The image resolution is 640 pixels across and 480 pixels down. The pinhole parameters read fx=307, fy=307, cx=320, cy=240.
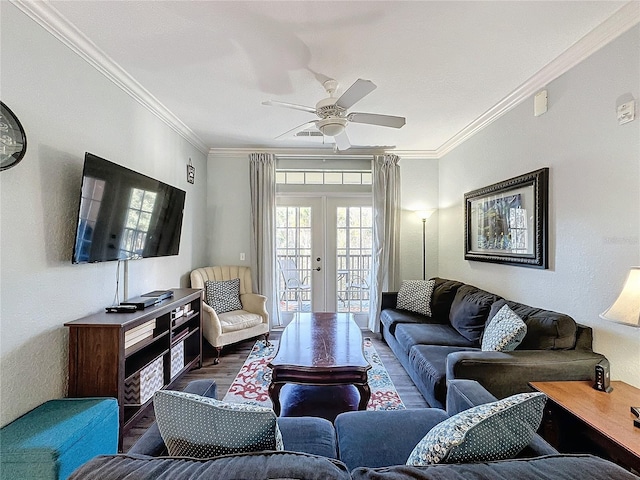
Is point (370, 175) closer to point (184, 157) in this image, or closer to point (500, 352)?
point (184, 157)

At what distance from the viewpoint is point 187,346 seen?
11.4 feet

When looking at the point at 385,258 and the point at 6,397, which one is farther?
the point at 385,258

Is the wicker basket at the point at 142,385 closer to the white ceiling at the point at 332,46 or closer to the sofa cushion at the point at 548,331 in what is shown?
the white ceiling at the point at 332,46

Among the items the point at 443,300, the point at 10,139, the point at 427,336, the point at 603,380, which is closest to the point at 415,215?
the point at 443,300

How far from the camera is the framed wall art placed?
2.58 meters

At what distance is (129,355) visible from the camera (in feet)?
7.30

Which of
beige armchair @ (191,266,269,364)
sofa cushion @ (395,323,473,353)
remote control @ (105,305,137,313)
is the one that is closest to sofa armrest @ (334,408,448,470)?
sofa cushion @ (395,323,473,353)

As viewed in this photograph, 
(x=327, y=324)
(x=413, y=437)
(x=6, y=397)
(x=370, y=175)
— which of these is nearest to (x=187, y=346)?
(x=327, y=324)

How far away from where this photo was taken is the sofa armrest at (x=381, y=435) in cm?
137

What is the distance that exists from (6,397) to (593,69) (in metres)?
4.13

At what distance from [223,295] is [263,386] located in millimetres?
1482

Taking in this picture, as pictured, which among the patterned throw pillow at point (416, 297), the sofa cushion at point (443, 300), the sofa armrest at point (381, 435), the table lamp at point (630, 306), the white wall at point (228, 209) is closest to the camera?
the sofa armrest at point (381, 435)

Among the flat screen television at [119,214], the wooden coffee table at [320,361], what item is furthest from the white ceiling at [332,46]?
the wooden coffee table at [320,361]

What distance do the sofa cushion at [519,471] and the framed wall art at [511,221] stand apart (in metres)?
2.08
